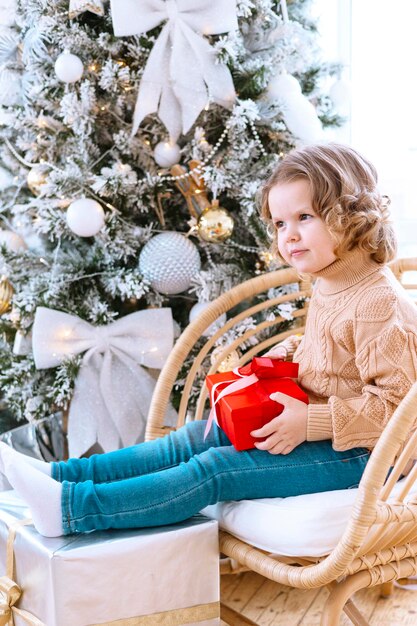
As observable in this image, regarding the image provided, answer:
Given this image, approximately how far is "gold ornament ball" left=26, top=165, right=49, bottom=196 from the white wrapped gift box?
32.0 inches

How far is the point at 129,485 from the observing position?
117 cm

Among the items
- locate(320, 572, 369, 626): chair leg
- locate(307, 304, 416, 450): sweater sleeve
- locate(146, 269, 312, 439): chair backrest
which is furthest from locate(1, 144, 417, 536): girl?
locate(146, 269, 312, 439): chair backrest

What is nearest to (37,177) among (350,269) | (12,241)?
(12,241)

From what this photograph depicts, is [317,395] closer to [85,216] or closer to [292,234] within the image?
[292,234]

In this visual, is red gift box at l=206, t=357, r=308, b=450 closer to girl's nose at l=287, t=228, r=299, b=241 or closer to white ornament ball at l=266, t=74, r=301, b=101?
girl's nose at l=287, t=228, r=299, b=241

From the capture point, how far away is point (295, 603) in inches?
63.9

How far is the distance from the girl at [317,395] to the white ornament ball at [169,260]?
406 millimetres

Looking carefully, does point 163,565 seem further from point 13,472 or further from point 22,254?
point 22,254

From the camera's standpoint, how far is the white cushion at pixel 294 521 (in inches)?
42.8

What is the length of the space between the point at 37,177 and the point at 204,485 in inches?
33.3

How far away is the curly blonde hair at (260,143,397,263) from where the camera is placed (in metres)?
1.19

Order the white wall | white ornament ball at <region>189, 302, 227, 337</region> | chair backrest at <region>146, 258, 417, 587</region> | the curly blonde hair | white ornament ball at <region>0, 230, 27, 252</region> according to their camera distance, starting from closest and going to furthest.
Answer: chair backrest at <region>146, 258, 417, 587</region> < the curly blonde hair < white ornament ball at <region>189, 302, 227, 337</region> < white ornament ball at <region>0, 230, 27, 252</region> < the white wall

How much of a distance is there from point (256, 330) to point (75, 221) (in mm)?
431

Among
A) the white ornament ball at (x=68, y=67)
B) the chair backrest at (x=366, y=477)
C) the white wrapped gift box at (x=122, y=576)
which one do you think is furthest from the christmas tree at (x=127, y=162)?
the white wrapped gift box at (x=122, y=576)
